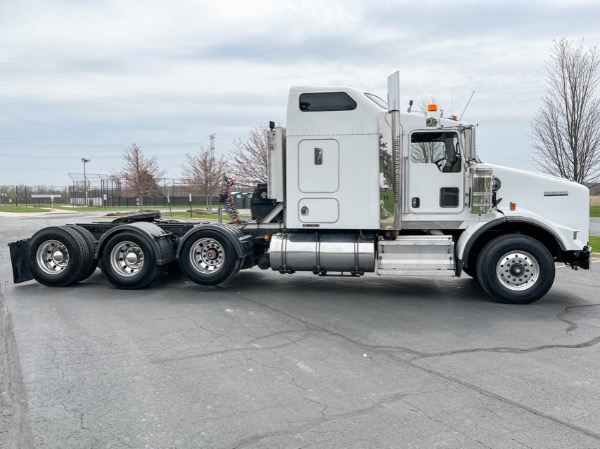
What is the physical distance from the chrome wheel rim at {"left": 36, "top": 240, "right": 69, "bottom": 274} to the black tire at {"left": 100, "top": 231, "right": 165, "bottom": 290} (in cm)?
88

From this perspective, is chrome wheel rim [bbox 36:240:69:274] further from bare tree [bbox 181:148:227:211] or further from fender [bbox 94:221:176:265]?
bare tree [bbox 181:148:227:211]

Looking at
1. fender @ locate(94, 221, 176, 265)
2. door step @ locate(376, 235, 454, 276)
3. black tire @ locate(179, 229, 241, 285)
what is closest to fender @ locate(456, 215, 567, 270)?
door step @ locate(376, 235, 454, 276)

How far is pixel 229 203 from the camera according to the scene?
398 inches

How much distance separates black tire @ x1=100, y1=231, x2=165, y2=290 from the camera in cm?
911

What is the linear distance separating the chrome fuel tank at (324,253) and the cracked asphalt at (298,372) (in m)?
0.56

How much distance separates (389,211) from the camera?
8.53 m

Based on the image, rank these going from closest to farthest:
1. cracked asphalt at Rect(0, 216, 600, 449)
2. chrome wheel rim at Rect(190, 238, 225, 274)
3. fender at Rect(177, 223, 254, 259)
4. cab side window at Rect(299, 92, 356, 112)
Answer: cracked asphalt at Rect(0, 216, 600, 449)
cab side window at Rect(299, 92, 356, 112)
fender at Rect(177, 223, 254, 259)
chrome wheel rim at Rect(190, 238, 225, 274)

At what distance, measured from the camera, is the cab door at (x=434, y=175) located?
844cm

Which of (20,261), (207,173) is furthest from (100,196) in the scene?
(20,261)

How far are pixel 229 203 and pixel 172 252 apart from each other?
57.0 inches

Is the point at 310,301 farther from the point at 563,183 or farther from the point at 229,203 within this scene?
the point at 563,183

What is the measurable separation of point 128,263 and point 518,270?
6586 millimetres

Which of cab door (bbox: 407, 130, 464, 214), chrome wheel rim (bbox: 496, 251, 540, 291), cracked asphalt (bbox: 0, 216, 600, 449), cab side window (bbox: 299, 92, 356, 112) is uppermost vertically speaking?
cab side window (bbox: 299, 92, 356, 112)

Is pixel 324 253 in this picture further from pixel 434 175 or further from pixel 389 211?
pixel 434 175
